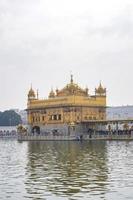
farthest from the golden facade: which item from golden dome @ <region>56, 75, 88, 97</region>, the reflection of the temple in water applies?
the reflection of the temple in water

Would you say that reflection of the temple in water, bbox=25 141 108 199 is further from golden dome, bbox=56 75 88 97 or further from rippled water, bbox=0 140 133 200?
golden dome, bbox=56 75 88 97

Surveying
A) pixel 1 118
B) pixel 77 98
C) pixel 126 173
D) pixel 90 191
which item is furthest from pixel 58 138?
pixel 1 118

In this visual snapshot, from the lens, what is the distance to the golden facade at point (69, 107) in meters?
101

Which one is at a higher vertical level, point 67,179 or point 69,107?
point 69,107

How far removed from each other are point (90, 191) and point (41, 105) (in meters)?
83.2

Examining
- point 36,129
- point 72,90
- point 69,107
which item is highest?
point 72,90

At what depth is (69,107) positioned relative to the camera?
100250 millimetres

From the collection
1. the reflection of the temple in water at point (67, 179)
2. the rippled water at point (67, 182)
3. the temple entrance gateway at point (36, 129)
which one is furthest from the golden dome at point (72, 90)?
the rippled water at point (67, 182)

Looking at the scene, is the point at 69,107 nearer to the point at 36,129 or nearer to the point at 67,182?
the point at 36,129

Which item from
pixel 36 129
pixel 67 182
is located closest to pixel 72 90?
pixel 36 129

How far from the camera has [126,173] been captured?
97.7ft

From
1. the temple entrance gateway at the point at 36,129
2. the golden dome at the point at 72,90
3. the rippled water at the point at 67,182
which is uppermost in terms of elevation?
the golden dome at the point at 72,90

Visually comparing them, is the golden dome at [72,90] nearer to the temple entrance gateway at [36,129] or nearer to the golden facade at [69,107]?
the golden facade at [69,107]

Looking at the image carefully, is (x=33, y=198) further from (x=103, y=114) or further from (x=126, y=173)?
(x=103, y=114)
